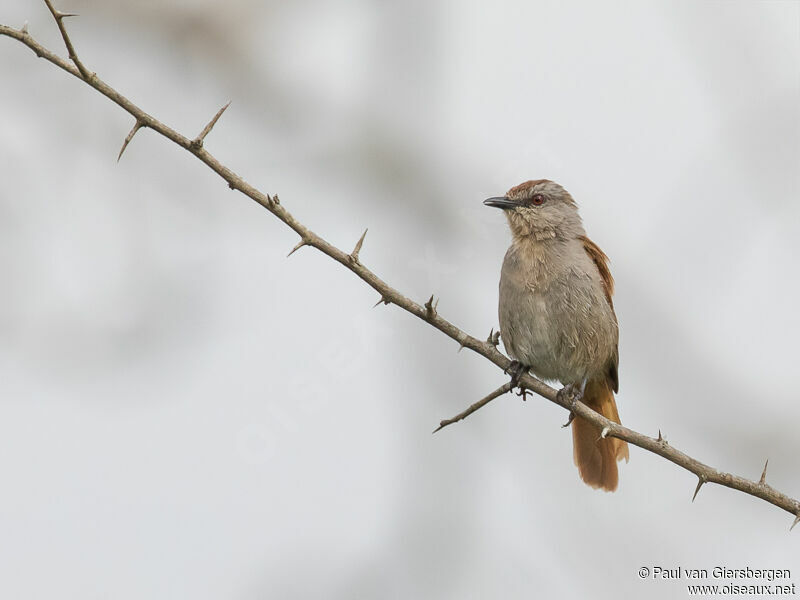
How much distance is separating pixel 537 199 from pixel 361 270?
2.67m

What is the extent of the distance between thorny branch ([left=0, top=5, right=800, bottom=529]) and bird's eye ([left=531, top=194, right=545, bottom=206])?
1979 millimetres

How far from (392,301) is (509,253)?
7.66 ft

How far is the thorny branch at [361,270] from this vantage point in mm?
3299

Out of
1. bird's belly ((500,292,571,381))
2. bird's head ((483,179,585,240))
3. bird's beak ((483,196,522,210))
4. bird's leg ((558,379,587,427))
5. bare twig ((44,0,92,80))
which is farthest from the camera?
bird's beak ((483,196,522,210))

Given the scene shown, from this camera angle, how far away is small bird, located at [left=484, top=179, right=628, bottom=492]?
5.54m

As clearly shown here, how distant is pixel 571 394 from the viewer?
5.32m

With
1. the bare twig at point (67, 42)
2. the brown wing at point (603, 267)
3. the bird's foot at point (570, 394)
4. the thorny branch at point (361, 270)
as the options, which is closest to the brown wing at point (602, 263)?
the brown wing at point (603, 267)

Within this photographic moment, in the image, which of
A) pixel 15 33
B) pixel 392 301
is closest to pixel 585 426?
pixel 392 301

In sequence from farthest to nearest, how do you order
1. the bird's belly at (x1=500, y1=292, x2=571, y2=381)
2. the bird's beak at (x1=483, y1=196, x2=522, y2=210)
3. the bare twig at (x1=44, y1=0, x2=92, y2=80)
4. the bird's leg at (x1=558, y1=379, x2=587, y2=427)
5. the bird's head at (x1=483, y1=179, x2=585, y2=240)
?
the bird's beak at (x1=483, y1=196, x2=522, y2=210) → the bird's head at (x1=483, y1=179, x2=585, y2=240) → the bird's belly at (x1=500, y1=292, x2=571, y2=381) → the bird's leg at (x1=558, y1=379, x2=587, y2=427) → the bare twig at (x1=44, y1=0, x2=92, y2=80)

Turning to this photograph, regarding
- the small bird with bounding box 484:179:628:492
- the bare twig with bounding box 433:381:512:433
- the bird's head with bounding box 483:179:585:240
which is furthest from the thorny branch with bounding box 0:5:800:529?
the bird's head with bounding box 483:179:585:240

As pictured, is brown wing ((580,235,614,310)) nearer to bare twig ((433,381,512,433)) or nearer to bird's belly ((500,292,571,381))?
bird's belly ((500,292,571,381))

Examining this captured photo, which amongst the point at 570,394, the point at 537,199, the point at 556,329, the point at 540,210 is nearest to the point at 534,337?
the point at 556,329

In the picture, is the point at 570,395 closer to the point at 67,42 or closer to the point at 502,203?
the point at 502,203

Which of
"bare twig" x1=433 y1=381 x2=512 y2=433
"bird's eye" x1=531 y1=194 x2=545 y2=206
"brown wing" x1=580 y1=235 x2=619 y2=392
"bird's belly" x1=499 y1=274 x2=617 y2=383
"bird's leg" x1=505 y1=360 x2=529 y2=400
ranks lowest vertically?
"bare twig" x1=433 y1=381 x2=512 y2=433
